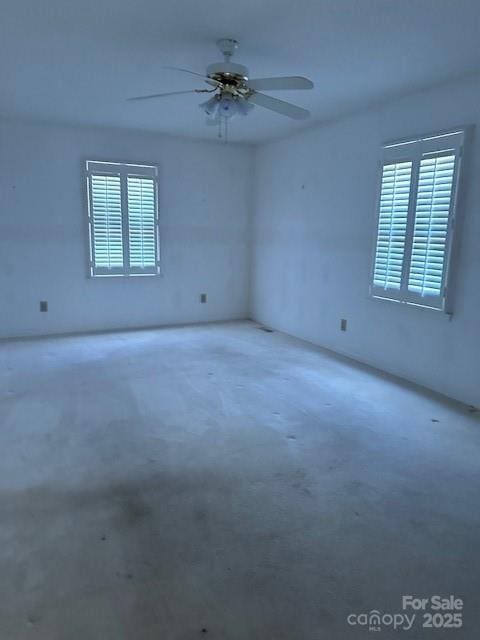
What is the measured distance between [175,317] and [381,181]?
3.29 meters

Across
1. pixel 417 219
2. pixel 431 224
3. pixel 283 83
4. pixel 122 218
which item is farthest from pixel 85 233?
pixel 431 224

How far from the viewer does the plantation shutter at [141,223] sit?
5570mm

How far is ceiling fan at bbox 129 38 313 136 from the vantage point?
2.66m

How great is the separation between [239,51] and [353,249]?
228 cm

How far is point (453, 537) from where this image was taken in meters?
1.96

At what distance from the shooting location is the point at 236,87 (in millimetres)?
2852

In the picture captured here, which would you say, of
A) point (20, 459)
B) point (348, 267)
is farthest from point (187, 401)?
point (348, 267)

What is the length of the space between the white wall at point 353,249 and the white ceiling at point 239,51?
304 mm

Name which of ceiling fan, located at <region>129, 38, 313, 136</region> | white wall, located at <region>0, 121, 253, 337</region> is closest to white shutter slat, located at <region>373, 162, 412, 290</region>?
ceiling fan, located at <region>129, 38, 313, 136</region>

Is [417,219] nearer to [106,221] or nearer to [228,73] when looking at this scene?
[228,73]

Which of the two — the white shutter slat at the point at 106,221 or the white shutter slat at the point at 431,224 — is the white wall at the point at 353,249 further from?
the white shutter slat at the point at 106,221

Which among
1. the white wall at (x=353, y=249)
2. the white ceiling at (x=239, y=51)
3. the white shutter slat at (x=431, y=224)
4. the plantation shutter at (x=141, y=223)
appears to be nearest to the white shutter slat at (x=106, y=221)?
the plantation shutter at (x=141, y=223)

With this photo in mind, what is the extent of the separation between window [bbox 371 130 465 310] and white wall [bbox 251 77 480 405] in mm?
107

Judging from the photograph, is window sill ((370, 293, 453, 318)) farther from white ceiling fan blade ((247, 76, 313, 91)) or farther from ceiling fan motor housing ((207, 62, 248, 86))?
ceiling fan motor housing ((207, 62, 248, 86))
